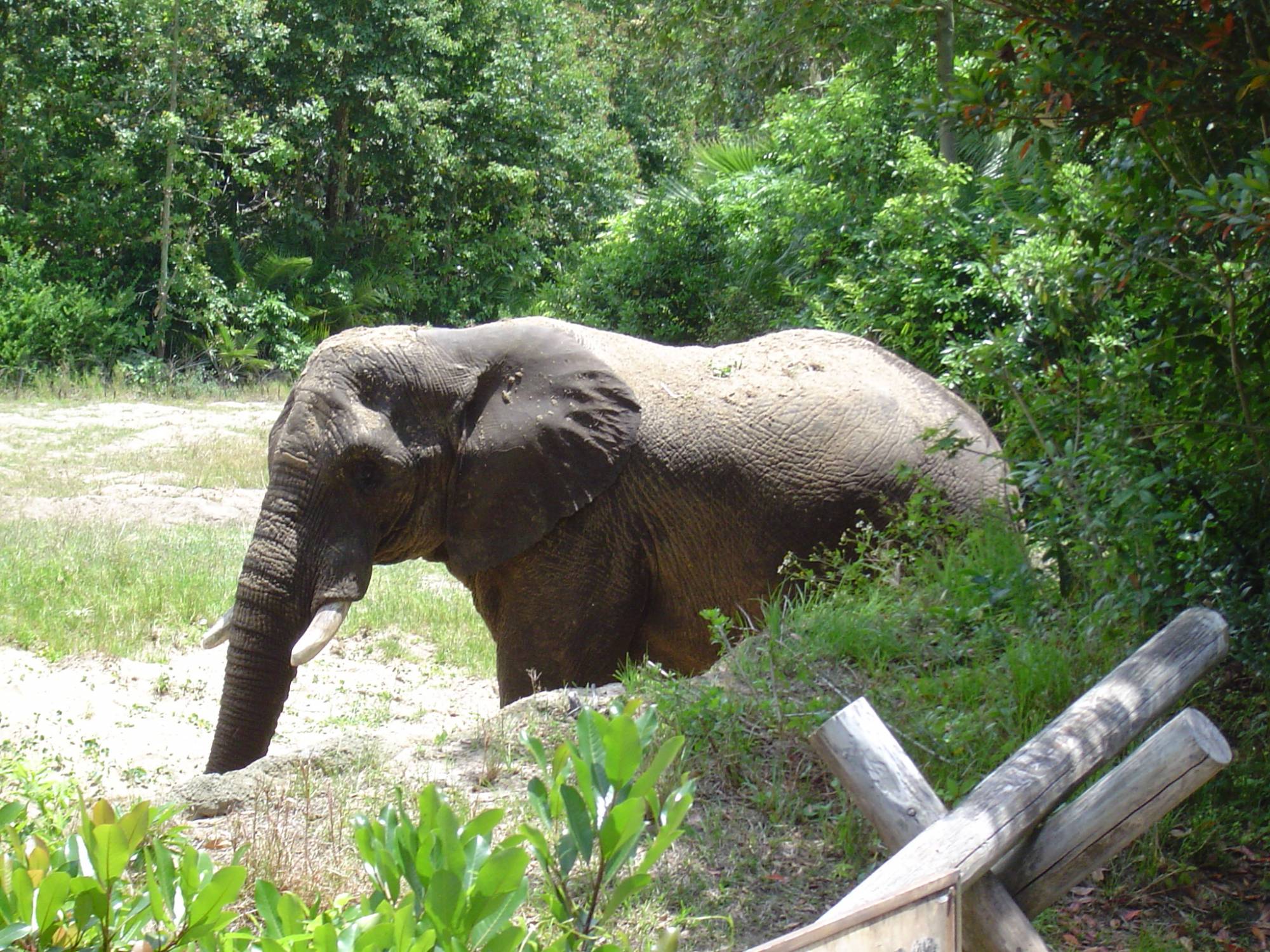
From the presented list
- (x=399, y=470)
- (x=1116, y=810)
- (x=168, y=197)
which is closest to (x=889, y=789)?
(x=1116, y=810)

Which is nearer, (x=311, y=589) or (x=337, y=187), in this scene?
(x=311, y=589)

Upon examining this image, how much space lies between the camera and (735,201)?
1341 centimetres

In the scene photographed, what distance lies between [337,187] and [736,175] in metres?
14.1

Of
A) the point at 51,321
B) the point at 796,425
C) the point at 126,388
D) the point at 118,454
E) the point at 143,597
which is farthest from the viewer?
the point at 51,321

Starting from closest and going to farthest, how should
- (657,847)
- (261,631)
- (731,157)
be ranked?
(657,847) → (261,631) → (731,157)

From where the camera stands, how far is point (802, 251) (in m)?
11.7

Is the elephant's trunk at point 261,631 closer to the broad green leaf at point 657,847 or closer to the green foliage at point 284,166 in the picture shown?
the broad green leaf at point 657,847

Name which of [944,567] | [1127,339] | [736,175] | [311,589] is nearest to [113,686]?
[311,589]

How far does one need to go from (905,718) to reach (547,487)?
2532 millimetres

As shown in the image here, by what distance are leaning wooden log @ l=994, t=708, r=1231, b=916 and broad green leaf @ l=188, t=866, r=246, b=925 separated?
193 centimetres

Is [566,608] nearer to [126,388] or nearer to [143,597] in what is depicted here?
[143,597]

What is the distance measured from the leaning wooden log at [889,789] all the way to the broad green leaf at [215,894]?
1.73 m

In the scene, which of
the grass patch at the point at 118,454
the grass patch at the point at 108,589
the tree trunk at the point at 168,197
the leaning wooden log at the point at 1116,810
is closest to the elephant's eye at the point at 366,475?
the grass patch at the point at 108,589

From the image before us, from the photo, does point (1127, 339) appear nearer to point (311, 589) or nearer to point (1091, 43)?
point (1091, 43)
